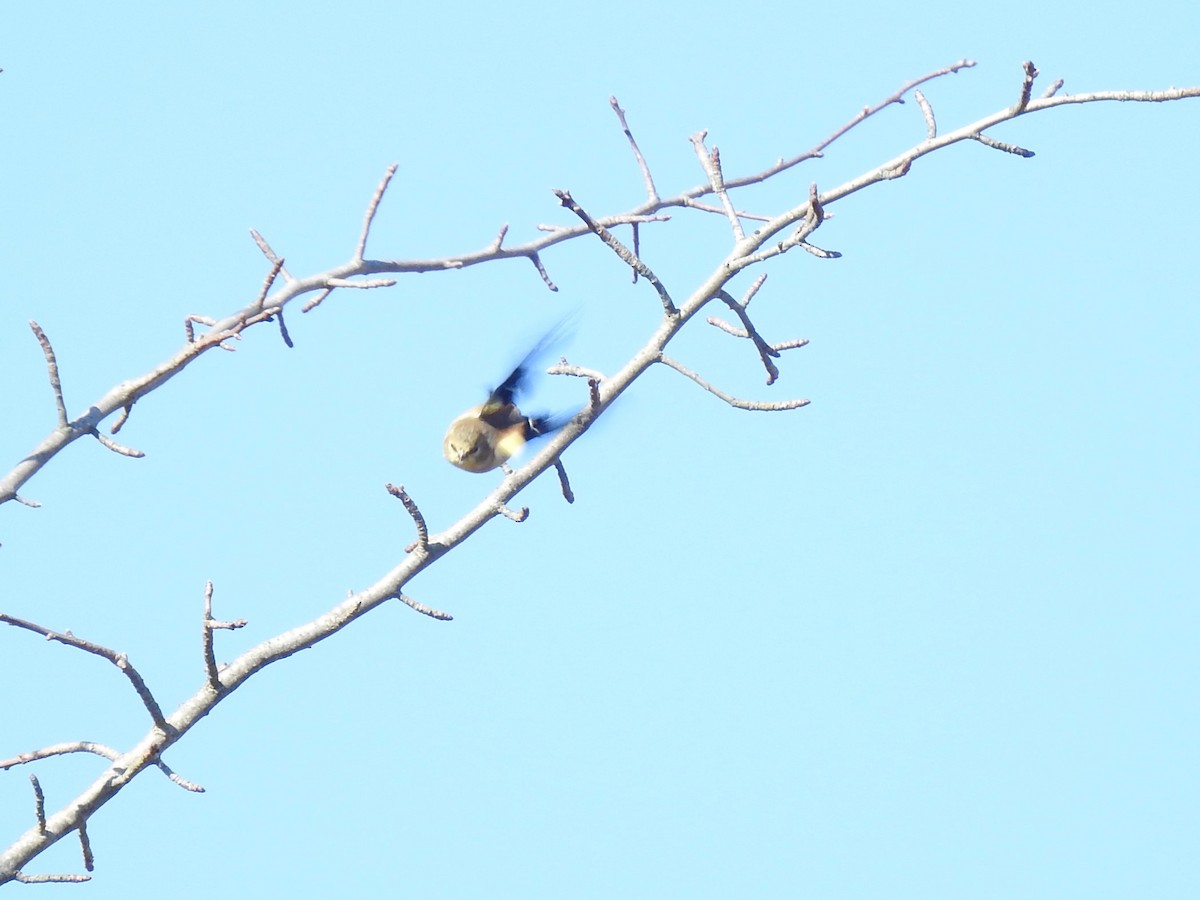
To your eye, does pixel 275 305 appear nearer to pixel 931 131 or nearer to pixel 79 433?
pixel 79 433

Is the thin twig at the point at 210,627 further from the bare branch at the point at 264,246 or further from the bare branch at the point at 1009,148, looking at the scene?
the bare branch at the point at 1009,148

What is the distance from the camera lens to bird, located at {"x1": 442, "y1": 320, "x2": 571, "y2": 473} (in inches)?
235

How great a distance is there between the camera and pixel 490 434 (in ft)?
20.5

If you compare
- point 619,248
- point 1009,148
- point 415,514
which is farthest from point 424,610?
point 1009,148

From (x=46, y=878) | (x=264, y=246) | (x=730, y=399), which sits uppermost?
(x=264, y=246)

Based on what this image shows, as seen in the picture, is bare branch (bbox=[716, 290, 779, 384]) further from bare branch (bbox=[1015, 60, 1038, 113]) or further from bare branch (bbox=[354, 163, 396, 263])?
bare branch (bbox=[354, 163, 396, 263])

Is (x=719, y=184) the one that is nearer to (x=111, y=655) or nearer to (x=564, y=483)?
(x=564, y=483)

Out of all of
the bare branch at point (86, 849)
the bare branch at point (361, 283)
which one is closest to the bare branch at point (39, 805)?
the bare branch at point (86, 849)

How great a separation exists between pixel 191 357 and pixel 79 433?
1.92ft

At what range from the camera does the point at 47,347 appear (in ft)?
13.5

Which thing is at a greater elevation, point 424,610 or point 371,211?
point 371,211

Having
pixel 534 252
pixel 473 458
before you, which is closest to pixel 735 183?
pixel 534 252

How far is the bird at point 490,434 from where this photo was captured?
235 inches

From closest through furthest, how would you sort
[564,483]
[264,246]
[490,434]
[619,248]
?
[619,248] < [564,483] < [264,246] < [490,434]
